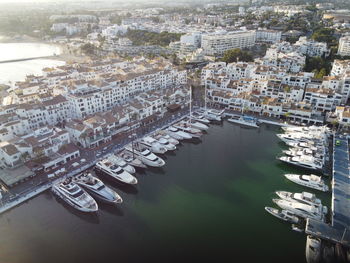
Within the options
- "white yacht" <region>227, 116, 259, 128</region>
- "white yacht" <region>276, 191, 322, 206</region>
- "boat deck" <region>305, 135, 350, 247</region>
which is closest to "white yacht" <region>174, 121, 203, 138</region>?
"white yacht" <region>227, 116, 259, 128</region>

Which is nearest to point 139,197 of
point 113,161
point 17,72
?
point 113,161

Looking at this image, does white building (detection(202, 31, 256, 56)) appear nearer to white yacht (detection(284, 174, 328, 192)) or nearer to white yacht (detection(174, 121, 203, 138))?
white yacht (detection(174, 121, 203, 138))

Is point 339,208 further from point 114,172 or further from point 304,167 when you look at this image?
point 114,172

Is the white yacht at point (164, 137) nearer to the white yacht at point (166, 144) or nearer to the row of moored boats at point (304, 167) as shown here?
the white yacht at point (166, 144)

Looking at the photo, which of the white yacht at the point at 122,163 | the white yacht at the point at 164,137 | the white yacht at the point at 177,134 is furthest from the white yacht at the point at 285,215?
the white yacht at the point at 177,134

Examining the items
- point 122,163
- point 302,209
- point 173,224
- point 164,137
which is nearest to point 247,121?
point 164,137

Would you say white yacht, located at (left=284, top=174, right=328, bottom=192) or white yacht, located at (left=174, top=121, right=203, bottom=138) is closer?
white yacht, located at (left=284, top=174, right=328, bottom=192)
